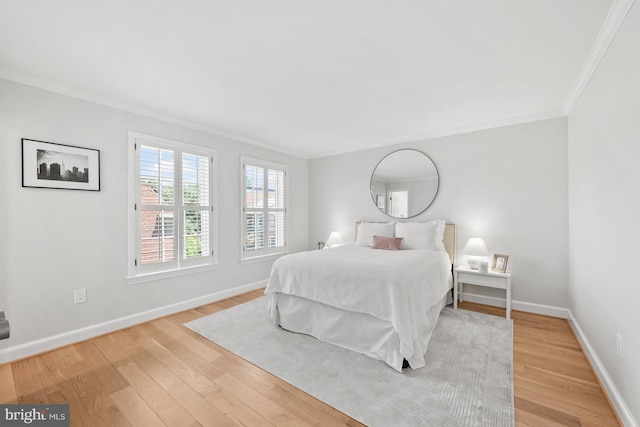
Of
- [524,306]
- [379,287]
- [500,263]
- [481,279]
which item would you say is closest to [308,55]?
[379,287]

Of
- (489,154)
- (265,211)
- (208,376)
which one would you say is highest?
(489,154)

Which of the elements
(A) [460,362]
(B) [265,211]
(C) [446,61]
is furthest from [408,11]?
(B) [265,211]

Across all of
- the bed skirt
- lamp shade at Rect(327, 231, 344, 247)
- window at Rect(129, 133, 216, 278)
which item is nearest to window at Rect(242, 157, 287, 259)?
Result: window at Rect(129, 133, 216, 278)

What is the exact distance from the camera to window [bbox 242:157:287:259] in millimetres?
4363

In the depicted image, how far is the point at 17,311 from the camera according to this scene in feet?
7.75

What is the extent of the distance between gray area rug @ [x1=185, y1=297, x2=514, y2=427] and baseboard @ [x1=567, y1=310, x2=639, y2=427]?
54 cm

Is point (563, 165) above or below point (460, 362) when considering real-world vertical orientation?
above

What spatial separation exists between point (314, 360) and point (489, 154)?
11.2 ft

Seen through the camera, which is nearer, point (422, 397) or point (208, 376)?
point (422, 397)

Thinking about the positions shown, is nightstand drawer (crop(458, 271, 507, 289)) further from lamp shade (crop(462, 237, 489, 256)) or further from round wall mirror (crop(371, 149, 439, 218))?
round wall mirror (crop(371, 149, 439, 218))

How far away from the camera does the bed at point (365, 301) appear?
217 centimetres

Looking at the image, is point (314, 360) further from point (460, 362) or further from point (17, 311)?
point (17, 311)

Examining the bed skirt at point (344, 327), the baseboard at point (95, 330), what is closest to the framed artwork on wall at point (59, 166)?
the baseboard at point (95, 330)

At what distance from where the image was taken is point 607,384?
6.06ft
